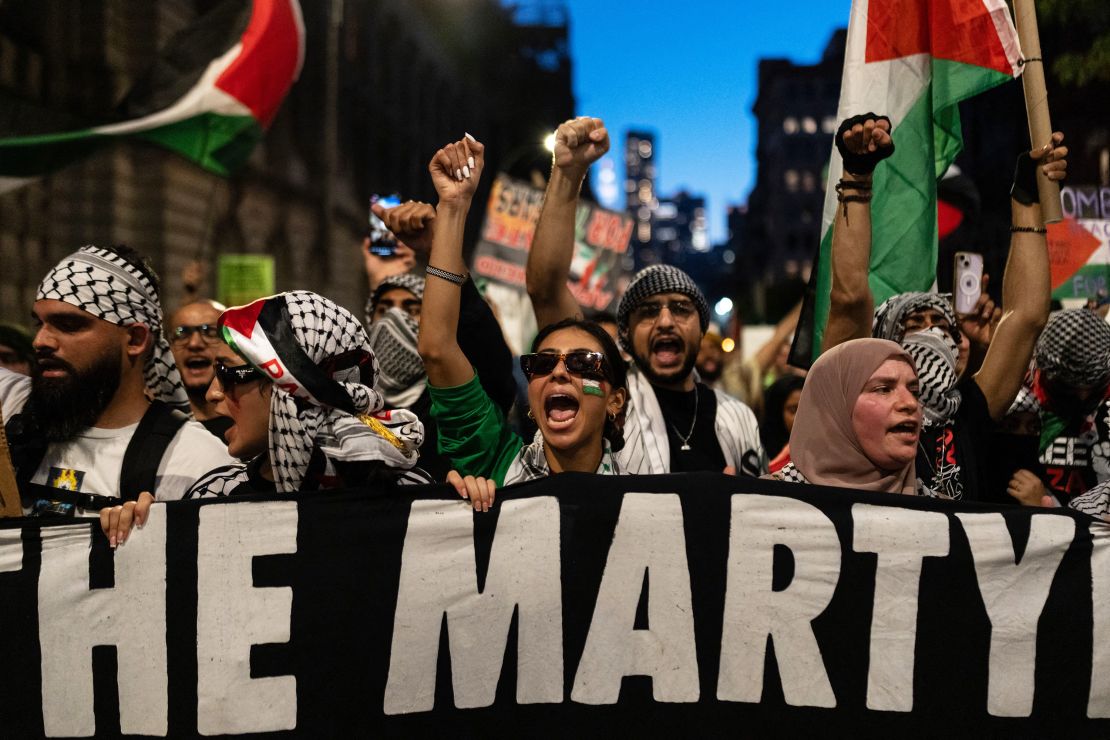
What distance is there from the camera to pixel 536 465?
11.3ft

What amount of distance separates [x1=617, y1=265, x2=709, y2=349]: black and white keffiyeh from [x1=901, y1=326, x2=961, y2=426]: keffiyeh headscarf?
1.05 meters

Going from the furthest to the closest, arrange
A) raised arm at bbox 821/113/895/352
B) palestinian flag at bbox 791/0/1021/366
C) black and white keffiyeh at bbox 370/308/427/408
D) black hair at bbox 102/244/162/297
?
black and white keffiyeh at bbox 370/308/427/408 < palestinian flag at bbox 791/0/1021/366 < raised arm at bbox 821/113/895/352 < black hair at bbox 102/244/162/297

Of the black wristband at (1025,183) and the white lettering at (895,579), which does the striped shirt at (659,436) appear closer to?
the white lettering at (895,579)

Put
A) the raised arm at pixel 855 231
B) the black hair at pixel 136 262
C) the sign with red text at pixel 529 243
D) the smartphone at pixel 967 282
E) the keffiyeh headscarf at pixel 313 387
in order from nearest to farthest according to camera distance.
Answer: the keffiyeh headscarf at pixel 313 387 → the black hair at pixel 136 262 → the raised arm at pixel 855 231 → the smartphone at pixel 967 282 → the sign with red text at pixel 529 243

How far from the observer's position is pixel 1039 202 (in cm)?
420

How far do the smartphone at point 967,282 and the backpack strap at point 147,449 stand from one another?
122 inches

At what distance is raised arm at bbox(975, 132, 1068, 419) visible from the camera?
3.89 meters

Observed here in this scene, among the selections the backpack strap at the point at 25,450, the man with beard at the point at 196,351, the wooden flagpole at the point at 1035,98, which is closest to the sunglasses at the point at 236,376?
the backpack strap at the point at 25,450

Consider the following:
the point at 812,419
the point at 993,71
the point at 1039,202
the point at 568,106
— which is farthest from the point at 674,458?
the point at 568,106

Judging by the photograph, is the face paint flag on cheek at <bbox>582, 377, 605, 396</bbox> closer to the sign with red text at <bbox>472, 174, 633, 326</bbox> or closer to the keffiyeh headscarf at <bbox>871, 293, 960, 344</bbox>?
the keffiyeh headscarf at <bbox>871, 293, 960, 344</bbox>

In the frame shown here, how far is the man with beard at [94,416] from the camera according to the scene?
3.29 meters

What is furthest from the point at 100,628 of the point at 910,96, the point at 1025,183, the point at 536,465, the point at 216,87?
the point at 216,87

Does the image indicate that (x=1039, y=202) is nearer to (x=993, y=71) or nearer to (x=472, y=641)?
(x=993, y=71)

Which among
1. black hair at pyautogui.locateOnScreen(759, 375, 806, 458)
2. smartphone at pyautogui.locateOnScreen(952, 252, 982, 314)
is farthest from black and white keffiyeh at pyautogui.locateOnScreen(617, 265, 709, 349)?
black hair at pyautogui.locateOnScreen(759, 375, 806, 458)
